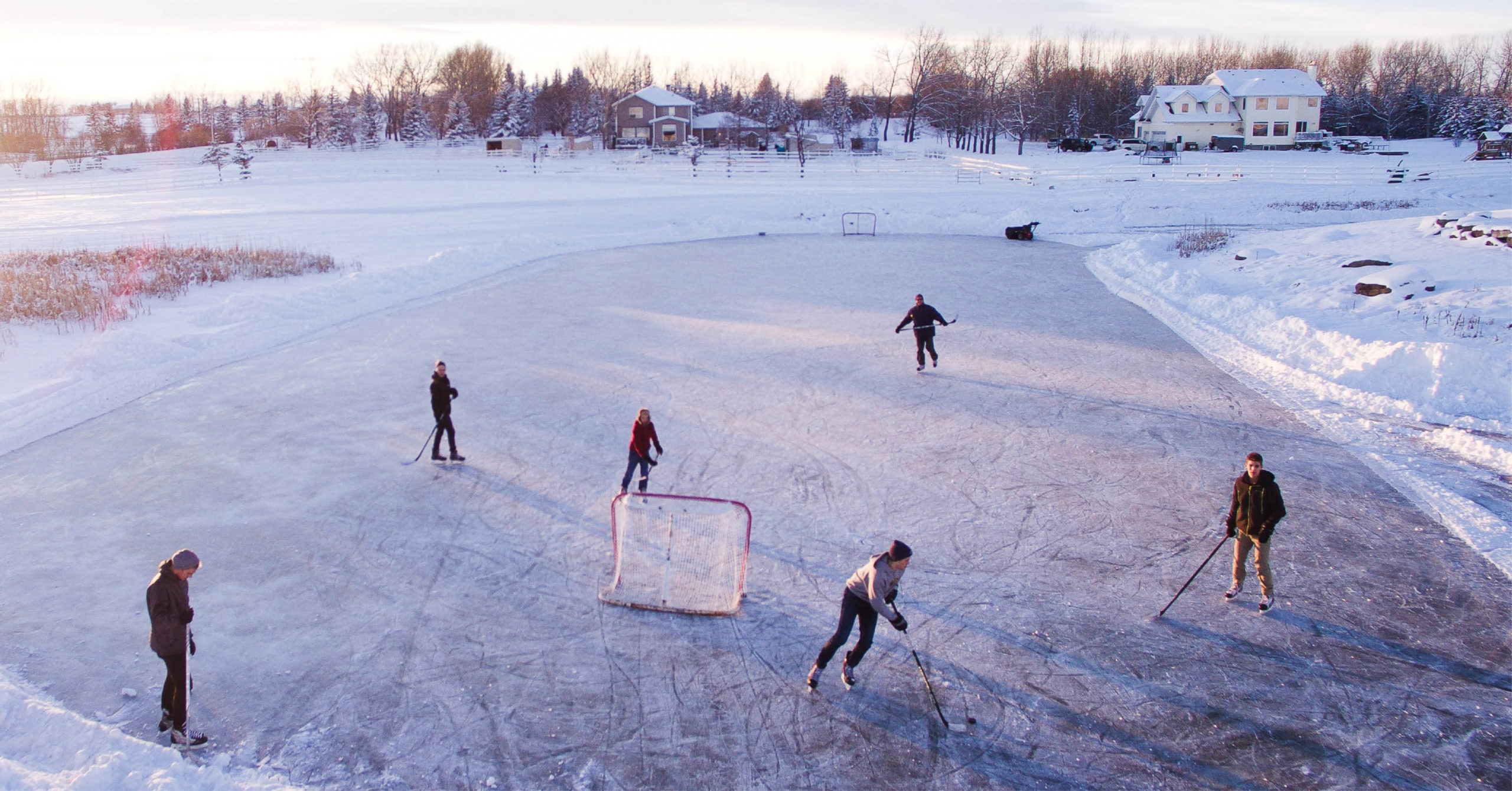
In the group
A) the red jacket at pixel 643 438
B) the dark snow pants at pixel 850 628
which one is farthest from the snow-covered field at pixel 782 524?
the red jacket at pixel 643 438

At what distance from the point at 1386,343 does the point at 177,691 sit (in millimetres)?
16874

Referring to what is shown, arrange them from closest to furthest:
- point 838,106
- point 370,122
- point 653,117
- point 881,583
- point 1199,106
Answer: point 881,583, point 1199,106, point 653,117, point 370,122, point 838,106

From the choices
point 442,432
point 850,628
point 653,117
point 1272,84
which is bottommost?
point 850,628

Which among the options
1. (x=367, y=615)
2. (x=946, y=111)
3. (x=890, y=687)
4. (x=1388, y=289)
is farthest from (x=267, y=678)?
(x=946, y=111)

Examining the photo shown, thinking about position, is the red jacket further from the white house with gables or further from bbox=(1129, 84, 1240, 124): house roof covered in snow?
bbox=(1129, 84, 1240, 124): house roof covered in snow

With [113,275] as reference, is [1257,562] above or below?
below

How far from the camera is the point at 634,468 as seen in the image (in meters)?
10.0

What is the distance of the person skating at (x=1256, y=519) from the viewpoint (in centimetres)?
754

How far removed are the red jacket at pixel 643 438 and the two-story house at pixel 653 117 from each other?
228 feet

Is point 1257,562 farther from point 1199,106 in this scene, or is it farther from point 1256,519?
point 1199,106

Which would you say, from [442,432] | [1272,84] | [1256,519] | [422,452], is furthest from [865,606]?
[1272,84]

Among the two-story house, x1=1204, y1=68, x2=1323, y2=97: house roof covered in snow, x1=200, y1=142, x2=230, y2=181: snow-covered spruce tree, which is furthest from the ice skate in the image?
x1=1204, y1=68, x2=1323, y2=97: house roof covered in snow

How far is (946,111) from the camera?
3342 inches

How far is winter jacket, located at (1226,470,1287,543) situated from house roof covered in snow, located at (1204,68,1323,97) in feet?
248
